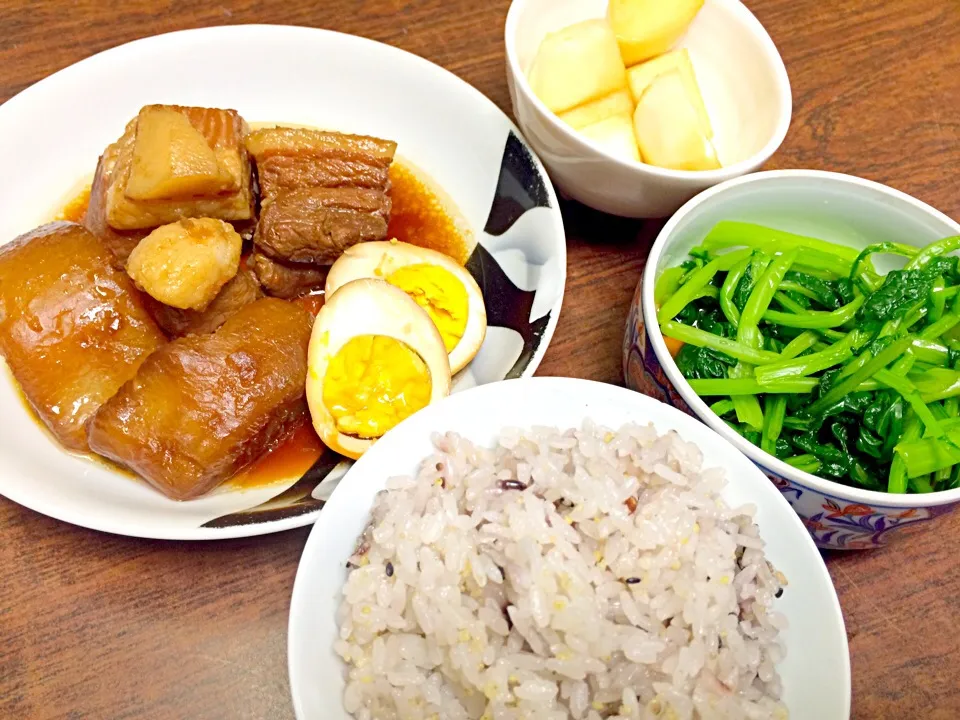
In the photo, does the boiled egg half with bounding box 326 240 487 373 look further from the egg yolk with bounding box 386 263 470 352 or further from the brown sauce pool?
the brown sauce pool

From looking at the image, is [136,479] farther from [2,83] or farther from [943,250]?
[943,250]

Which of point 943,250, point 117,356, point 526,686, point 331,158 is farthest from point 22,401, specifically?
point 943,250

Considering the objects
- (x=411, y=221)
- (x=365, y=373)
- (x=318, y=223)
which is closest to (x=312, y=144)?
(x=318, y=223)

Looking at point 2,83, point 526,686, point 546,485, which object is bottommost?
point 526,686

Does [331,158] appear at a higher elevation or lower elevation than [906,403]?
higher

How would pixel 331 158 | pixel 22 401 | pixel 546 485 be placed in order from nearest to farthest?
pixel 546 485, pixel 22 401, pixel 331 158

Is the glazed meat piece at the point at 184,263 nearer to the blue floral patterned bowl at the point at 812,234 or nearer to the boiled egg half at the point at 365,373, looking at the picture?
the boiled egg half at the point at 365,373

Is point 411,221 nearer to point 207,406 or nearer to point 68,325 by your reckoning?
point 207,406

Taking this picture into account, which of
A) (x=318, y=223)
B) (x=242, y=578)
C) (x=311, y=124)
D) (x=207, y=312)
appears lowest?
(x=242, y=578)
